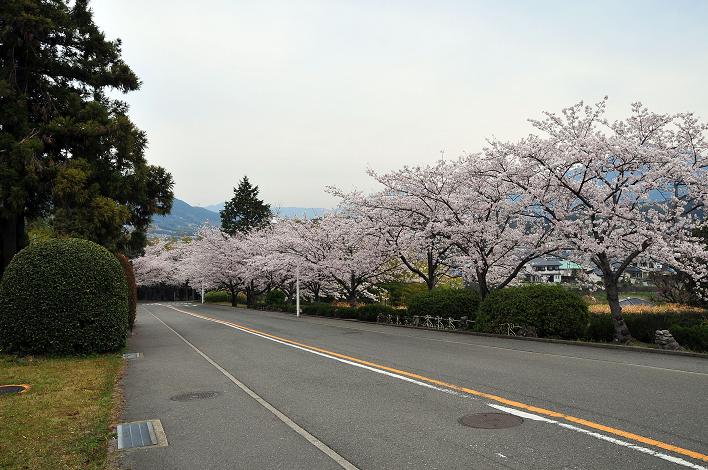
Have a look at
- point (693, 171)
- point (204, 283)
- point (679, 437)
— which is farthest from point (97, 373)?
point (204, 283)

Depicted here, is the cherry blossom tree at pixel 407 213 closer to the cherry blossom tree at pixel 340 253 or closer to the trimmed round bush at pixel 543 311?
the cherry blossom tree at pixel 340 253

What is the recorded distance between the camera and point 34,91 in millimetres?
18750

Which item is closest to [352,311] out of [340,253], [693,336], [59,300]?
[340,253]

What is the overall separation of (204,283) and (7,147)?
50.5 m

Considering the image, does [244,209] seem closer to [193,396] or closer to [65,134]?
[65,134]

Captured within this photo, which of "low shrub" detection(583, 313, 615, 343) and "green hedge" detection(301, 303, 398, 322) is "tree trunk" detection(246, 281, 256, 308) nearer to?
"green hedge" detection(301, 303, 398, 322)

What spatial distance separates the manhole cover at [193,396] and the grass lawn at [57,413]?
3.22 ft

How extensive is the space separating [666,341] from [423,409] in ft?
34.4

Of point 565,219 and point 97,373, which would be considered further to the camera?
point 565,219

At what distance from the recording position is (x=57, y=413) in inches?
303

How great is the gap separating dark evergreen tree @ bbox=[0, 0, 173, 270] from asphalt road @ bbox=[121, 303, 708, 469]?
21.1 feet

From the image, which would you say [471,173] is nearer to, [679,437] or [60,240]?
[60,240]

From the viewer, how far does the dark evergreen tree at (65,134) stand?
647 inches

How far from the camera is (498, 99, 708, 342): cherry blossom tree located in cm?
1620
